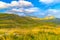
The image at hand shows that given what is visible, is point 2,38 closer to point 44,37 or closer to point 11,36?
point 11,36

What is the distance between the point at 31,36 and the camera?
6.99 metres

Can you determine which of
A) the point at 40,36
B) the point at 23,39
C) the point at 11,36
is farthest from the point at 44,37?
the point at 11,36

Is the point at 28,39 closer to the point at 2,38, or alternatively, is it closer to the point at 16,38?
the point at 16,38

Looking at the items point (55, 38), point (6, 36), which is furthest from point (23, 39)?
point (55, 38)

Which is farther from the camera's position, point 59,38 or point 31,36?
point 31,36

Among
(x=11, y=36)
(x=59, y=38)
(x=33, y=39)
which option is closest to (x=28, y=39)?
(x=33, y=39)

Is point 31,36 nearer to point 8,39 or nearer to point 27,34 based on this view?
point 27,34

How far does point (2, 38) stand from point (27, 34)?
1.02 m

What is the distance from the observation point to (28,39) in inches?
257

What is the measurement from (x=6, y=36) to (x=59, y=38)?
1.86 m

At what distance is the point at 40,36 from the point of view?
6.81 meters

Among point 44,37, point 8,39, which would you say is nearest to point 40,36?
point 44,37

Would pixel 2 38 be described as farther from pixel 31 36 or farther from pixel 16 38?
pixel 31 36

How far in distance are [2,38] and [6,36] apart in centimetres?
19
